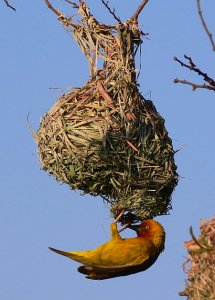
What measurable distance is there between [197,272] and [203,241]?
150mm

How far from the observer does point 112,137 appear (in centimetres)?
633

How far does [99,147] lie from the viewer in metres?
6.33

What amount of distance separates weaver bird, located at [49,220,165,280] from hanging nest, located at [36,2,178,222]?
4.6 inches

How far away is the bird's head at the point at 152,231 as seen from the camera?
6.61 metres

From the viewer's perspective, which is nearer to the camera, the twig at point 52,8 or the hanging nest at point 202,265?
the hanging nest at point 202,265

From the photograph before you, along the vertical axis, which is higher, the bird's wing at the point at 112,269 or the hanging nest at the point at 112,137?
the hanging nest at the point at 112,137

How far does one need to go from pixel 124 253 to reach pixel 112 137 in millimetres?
795

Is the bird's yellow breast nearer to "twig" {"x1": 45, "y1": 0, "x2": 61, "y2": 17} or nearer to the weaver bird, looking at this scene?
the weaver bird

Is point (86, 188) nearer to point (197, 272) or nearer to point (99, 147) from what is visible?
point (99, 147)

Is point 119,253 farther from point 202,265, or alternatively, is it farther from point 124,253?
point 202,265

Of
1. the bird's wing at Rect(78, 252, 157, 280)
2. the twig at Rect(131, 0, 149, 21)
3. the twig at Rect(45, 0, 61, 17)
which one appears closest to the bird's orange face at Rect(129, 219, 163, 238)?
the bird's wing at Rect(78, 252, 157, 280)

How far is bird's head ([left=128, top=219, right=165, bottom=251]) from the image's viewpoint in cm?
661

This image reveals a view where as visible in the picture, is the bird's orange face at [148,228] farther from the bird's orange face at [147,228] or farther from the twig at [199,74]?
the twig at [199,74]

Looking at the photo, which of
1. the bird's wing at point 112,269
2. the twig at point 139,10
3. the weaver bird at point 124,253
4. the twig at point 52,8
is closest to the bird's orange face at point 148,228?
the weaver bird at point 124,253
